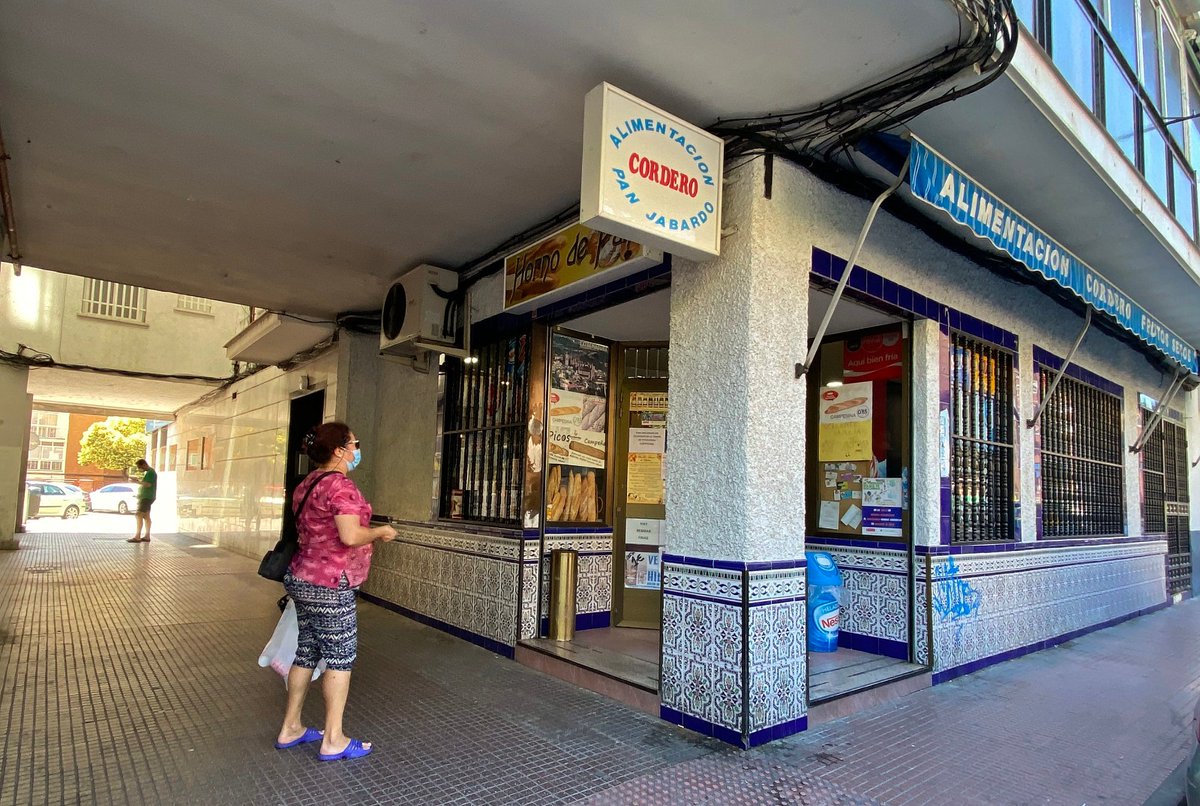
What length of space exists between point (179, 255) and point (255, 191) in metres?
2.04

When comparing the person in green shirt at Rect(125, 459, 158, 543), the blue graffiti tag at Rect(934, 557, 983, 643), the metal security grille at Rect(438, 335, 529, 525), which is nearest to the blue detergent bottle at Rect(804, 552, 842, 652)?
the blue graffiti tag at Rect(934, 557, 983, 643)

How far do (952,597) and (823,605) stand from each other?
972 mm

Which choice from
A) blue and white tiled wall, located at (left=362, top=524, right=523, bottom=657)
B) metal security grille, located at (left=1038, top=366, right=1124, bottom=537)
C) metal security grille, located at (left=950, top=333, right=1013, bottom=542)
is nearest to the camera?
blue and white tiled wall, located at (left=362, top=524, right=523, bottom=657)

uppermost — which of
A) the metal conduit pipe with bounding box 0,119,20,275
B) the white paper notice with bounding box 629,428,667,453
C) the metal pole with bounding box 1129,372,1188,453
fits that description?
→ the metal conduit pipe with bounding box 0,119,20,275

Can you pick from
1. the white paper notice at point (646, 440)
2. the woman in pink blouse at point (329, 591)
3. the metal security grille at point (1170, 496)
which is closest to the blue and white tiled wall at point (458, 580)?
the white paper notice at point (646, 440)

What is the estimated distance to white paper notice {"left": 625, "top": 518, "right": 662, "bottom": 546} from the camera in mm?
6426

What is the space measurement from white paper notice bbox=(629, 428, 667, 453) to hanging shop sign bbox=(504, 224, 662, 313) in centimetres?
159

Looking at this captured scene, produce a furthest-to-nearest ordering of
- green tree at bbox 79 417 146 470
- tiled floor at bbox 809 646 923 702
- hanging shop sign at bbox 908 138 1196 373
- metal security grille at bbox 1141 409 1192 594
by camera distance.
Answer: green tree at bbox 79 417 146 470 → metal security grille at bbox 1141 409 1192 594 → tiled floor at bbox 809 646 923 702 → hanging shop sign at bbox 908 138 1196 373

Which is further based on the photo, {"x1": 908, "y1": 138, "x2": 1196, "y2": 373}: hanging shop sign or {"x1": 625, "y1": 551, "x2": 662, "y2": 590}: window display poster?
{"x1": 625, "y1": 551, "x2": 662, "y2": 590}: window display poster

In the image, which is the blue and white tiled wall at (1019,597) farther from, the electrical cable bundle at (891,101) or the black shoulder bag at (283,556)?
the black shoulder bag at (283,556)

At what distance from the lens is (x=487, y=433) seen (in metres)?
6.60

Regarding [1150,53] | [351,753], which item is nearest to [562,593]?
[351,753]

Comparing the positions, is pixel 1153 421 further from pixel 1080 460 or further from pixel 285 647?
pixel 285 647

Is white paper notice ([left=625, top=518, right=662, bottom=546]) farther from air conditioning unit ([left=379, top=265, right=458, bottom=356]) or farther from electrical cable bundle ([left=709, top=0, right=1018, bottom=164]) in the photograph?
electrical cable bundle ([left=709, top=0, right=1018, bottom=164])
